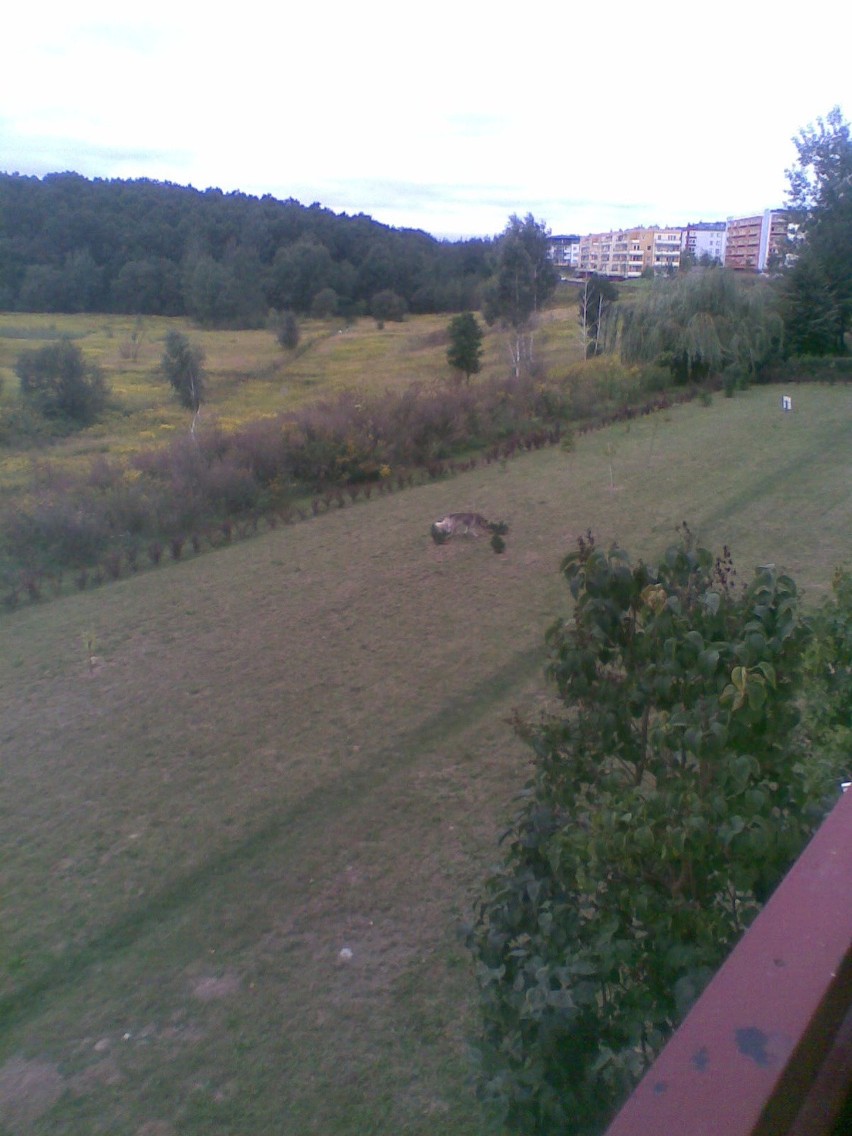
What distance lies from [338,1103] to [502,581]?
6.64 meters

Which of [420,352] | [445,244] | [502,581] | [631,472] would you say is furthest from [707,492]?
[445,244]

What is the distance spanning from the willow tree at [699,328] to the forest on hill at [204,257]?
7.15 metres

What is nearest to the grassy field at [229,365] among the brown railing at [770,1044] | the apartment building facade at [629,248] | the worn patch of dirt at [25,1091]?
the worn patch of dirt at [25,1091]

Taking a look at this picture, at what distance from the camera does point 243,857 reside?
17.0ft

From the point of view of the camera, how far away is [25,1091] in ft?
11.9

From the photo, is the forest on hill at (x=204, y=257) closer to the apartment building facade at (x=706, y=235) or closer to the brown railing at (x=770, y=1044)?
the brown railing at (x=770, y=1044)

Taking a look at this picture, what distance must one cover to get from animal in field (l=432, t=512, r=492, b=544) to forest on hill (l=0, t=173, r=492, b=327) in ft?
66.9

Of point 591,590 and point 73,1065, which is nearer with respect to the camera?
point 591,590

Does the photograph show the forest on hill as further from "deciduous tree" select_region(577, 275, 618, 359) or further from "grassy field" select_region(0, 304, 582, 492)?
"deciduous tree" select_region(577, 275, 618, 359)

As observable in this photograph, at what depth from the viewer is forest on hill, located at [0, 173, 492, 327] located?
28.4 m

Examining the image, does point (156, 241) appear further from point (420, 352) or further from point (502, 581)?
point (502, 581)

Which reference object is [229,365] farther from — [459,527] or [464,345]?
[459,527]

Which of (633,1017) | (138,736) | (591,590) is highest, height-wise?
(591,590)

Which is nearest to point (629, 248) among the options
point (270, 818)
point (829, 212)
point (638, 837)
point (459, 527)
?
point (829, 212)
